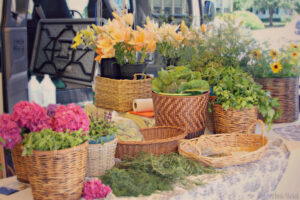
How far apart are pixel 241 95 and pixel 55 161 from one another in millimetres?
937

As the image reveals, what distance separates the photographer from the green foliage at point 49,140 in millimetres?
890

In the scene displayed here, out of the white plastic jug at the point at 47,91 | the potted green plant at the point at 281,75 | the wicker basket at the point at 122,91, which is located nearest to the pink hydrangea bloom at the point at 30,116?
the wicker basket at the point at 122,91

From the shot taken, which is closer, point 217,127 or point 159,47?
point 217,127

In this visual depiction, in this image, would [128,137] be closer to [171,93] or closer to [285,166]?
[171,93]

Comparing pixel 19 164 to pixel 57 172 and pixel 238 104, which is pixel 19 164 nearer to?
pixel 57 172

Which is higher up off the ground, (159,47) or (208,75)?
(159,47)

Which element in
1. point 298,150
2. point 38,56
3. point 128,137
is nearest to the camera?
point 128,137

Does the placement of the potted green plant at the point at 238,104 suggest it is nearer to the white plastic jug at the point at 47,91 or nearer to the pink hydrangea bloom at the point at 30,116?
the pink hydrangea bloom at the point at 30,116

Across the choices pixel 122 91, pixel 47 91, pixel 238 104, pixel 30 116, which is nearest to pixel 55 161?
pixel 30 116

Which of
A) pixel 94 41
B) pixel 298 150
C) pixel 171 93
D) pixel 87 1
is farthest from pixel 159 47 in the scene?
pixel 87 1

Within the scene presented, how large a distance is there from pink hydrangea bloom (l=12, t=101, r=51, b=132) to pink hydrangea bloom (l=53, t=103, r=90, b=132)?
3 centimetres

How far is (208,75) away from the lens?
1.67m

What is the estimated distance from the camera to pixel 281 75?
1.78m

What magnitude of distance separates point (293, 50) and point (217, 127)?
689 millimetres
